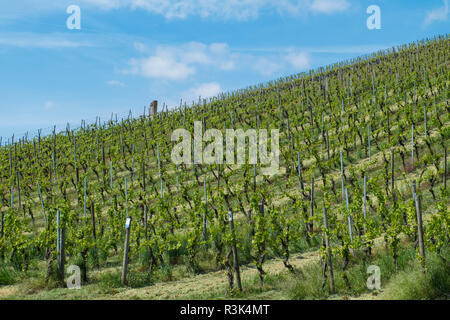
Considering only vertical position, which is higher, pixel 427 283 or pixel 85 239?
pixel 85 239

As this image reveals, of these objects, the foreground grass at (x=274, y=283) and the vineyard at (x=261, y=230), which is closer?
the foreground grass at (x=274, y=283)

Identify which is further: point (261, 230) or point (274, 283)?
point (261, 230)

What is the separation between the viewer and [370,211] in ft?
41.1

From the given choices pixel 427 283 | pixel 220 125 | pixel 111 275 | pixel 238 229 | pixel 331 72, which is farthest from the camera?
pixel 331 72

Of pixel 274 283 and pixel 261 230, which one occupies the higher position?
pixel 261 230

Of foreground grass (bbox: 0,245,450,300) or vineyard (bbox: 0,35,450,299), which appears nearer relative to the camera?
foreground grass (bbox: 0,245,450,300)

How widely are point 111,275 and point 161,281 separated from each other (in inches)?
47.5

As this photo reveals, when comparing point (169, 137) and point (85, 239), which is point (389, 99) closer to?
point (169, 137)

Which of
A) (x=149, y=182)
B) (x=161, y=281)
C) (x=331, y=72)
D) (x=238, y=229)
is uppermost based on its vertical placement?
(x=331, y=72)
